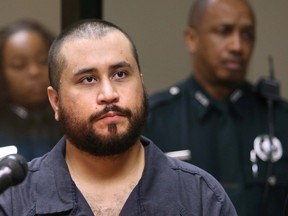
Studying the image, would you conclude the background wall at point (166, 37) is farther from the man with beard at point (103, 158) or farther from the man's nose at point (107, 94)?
the man's nose at point (107, 94)

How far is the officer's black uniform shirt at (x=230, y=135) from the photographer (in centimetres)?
351

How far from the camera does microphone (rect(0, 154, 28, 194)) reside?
184 centimetres

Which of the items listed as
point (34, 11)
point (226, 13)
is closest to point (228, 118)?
point (226, 13)

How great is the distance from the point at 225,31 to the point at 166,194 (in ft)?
4.18

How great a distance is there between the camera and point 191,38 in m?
3.69

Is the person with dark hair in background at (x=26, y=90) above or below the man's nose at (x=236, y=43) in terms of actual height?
below

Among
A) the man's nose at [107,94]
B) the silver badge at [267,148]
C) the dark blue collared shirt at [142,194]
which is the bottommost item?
the silver badge at [267,148]

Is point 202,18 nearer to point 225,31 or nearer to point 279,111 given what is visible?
point 225,31

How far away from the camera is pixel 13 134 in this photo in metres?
3.65

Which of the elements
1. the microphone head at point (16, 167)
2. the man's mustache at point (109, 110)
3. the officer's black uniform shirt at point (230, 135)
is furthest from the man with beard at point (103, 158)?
the officer's black uniform shirt at point (230, 135)

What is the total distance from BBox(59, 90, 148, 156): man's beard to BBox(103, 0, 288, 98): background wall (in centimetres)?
127

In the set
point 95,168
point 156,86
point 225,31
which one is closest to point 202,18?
point 225,31

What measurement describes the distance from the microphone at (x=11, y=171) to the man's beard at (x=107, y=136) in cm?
51

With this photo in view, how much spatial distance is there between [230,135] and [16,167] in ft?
5.95
